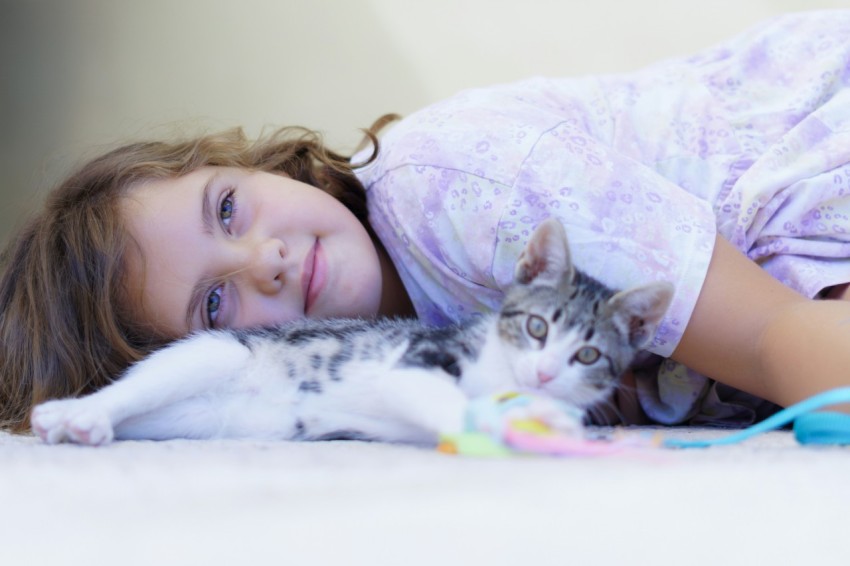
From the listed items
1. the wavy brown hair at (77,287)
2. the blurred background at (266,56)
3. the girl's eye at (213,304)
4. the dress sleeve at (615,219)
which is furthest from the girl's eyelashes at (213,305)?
the blurred background at (266,56)

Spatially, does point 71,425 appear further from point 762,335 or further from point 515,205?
point 762,335

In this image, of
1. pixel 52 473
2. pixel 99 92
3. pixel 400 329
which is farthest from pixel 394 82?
pixel 52 473

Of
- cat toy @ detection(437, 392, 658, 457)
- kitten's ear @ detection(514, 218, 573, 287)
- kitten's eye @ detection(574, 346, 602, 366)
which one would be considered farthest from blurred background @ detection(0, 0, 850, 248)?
cat toy @ detection(437, 392, 658, 457)

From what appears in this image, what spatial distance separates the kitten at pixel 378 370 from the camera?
3.28 feet

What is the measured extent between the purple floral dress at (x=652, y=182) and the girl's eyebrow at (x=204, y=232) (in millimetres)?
313

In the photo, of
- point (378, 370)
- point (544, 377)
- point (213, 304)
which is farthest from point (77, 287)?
point (544, 377)

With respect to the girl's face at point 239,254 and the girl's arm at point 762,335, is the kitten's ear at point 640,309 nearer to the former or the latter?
the girl's arm at point 762,335

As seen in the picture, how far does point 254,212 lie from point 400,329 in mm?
359

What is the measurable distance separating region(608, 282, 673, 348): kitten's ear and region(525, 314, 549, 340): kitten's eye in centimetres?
10

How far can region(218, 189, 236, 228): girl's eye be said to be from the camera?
1.33 meters

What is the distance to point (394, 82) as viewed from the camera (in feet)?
8.57

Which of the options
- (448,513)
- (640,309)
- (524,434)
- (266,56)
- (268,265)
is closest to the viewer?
(448,513)

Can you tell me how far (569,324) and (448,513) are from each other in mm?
529

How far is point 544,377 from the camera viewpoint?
3.29 feet
